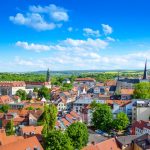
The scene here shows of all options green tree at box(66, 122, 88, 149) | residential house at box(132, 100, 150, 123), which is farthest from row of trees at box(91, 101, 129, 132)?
green tree at box(66, 122, 88, 149)

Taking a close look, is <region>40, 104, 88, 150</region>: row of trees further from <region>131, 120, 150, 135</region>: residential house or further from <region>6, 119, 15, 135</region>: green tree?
<region>131, 120, 150, 135</region>: residential house

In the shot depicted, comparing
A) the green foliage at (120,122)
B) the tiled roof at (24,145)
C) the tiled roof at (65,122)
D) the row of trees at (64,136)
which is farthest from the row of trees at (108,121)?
the tiled roof at (24,145)

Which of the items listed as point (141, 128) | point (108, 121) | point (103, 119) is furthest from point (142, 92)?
point (141, 128)

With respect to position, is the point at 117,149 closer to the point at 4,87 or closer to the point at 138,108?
the point at 138,108

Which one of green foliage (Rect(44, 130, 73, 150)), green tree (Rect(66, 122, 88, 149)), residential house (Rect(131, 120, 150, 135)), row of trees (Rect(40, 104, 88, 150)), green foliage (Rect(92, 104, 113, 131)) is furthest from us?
green foliage (Rect(92, 104, 113, 131))

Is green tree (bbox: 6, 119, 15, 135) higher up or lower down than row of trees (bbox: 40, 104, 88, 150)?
lower down

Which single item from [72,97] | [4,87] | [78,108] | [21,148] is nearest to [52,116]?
[21,148]

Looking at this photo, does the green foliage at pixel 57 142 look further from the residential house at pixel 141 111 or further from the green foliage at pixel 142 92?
the green foliage at pixel 142 92

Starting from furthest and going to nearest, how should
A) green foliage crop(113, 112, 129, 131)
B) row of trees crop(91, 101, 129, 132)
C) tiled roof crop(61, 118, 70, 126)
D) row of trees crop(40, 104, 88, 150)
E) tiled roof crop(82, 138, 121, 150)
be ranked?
tiled roof crop(61, 118, 70, 126) → row of trees crop(91, 101, 129, 132) → green foliage crop(113, 112, 129, 131) → tiled roof crop(82, 138, 121, 150) → row of trees crop(40, 104, 88, 150)
